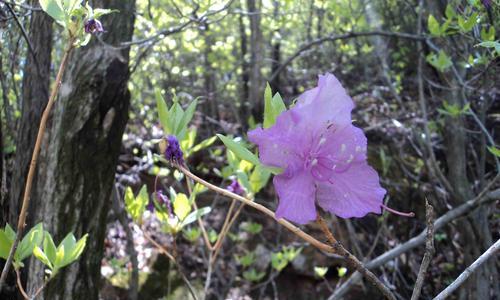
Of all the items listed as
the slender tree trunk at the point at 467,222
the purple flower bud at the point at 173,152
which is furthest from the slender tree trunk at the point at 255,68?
the purple flower bud at the point at 173,152

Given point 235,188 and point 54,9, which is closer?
point 54,9

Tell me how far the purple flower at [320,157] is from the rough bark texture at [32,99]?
1.55m

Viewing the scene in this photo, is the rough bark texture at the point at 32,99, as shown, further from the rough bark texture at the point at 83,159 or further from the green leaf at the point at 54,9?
the green leaf at the point at 54,9

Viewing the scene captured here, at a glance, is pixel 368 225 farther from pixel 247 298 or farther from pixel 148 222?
pixel 148 222

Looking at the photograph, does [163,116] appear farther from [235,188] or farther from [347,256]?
[235,188]

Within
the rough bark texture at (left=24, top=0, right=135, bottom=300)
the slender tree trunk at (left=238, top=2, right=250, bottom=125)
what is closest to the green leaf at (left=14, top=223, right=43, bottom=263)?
the rough bark texture at (left=24, top=0, right=135, bottom=300)

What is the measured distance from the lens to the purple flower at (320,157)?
69 centimetres

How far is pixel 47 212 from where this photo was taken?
5.70ft

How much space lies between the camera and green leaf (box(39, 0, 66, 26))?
931 mm

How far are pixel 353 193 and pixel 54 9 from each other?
64cm

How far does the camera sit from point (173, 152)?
82 cm

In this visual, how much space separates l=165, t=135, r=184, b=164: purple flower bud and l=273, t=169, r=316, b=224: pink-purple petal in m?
0.20

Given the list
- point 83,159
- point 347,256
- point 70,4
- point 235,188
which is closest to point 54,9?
point 70,4

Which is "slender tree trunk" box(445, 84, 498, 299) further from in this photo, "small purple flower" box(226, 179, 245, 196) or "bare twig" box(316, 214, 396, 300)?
"bare twig" box(316, 214, 396, 300)
